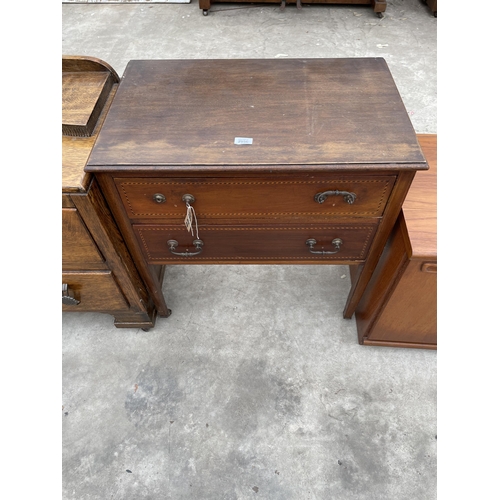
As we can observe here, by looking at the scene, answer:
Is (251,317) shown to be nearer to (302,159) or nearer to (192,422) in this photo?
(192,422)

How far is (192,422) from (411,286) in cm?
115

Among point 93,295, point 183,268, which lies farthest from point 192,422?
point 183,268

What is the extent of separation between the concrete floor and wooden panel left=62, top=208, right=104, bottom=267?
0.68 m

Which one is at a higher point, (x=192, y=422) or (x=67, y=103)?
(x=67, y=103)

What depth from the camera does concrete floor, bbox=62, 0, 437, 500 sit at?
1.55 m

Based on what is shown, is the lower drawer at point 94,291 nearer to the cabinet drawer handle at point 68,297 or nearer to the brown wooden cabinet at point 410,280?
the cabinet drawer handle at point 68,297

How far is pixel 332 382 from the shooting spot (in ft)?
5.85

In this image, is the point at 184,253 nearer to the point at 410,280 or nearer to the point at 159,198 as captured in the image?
the point at 159,198

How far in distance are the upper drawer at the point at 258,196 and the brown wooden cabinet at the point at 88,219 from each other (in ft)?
0.39

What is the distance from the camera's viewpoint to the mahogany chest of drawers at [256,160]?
1.13 meters

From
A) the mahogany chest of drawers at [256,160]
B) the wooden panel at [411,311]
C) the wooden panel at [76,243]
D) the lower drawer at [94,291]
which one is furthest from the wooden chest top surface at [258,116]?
the lower drawer at [94,291]

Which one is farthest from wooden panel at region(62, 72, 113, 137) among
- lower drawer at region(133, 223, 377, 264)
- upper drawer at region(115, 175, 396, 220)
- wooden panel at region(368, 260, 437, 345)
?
wooden panel at region(368, 260, 437, 345)

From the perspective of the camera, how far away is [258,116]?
1252 mm

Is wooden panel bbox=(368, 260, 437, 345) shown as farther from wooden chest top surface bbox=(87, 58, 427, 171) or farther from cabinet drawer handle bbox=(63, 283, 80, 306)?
cabinet drawer handle bbox=(63, 283, 80, 306)
